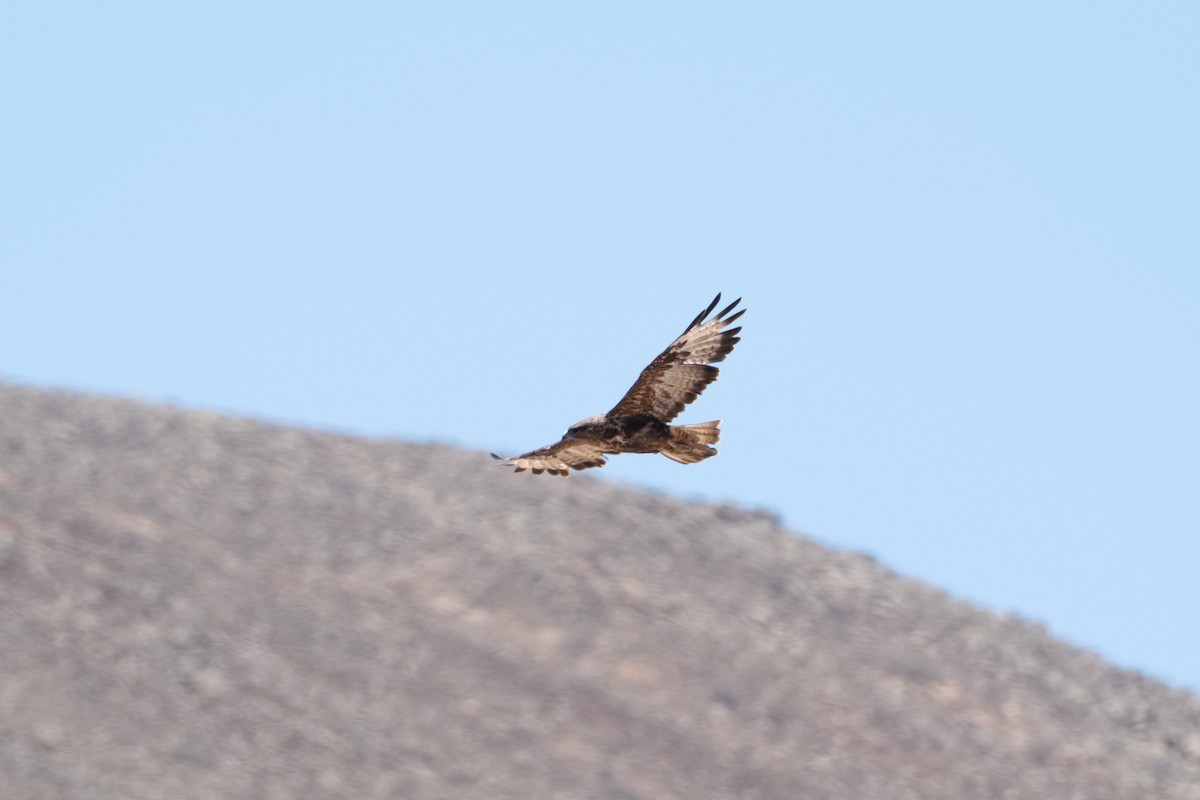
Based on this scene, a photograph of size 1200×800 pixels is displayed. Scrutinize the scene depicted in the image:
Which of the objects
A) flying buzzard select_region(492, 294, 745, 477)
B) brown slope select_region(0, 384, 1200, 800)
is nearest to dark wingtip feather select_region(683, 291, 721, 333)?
flying buzzard select_region(492, 294, 745, 477)

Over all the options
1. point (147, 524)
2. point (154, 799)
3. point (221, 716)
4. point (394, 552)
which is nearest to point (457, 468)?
point (394, 552)

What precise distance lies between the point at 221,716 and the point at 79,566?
26.4 ft

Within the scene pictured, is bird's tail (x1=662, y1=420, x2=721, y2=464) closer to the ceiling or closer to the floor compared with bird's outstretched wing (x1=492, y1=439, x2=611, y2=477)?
closer to the ceiling

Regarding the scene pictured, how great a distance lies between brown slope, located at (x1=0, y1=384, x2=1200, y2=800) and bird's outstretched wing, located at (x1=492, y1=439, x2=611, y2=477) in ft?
128

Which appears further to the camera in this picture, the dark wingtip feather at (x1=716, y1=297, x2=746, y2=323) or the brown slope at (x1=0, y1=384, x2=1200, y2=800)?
the brown slope at (x1=0, y1=384, x2=1200, y2=800)

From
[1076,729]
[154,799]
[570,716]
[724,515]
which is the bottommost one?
[154,799]

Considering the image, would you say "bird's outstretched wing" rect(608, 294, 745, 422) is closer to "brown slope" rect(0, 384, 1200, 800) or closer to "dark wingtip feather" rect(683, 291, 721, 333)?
"dark wingtip feather" rect(683, 291, 721, 333)

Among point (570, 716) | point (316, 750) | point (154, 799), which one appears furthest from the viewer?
point (570, 716)

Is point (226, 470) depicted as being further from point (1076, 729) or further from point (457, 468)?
point (1076, 729)

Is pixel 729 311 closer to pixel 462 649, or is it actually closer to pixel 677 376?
pixel 677 376

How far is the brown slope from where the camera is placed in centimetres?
6169

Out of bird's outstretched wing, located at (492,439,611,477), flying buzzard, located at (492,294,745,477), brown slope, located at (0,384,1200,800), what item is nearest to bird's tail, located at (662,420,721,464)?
flying buzzard, located at (492,294,745,477)

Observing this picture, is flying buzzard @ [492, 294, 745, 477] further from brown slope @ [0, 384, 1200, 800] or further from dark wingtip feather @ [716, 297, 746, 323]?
brown slope @ [0, 384, 1200, 800]

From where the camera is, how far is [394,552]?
73.4m
